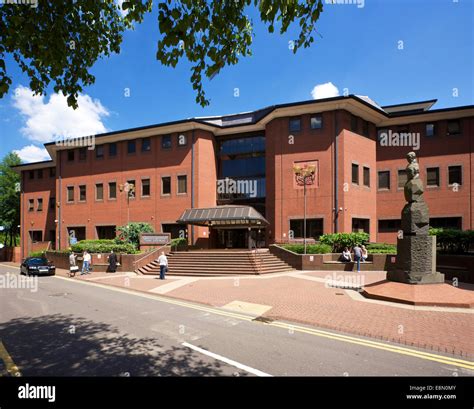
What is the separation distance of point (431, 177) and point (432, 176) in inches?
4.7

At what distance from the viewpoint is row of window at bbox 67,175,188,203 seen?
1192 inches

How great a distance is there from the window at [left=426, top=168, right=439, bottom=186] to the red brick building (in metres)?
0.08

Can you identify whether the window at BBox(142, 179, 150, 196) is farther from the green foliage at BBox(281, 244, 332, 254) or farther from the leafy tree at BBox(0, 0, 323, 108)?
the leafy tree at BBox(0, 0, 323, 108)

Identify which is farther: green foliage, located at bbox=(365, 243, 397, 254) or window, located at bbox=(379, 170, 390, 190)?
window, located at bbox=(379, 170, 390, 190)

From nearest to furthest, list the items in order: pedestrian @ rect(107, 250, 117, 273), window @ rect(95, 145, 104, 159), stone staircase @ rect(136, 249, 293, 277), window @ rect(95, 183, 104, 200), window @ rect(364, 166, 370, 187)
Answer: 1. stone staircase @ rect(136, 249, 293, 277)
2. pedestrian @ rect(107, 250, 117, 273)
3. window @ rect(364, 166, 370, 187)
4. window @ rect(95, 183, 104, 200)
5. window @ rect(95, 145, 104, 159)

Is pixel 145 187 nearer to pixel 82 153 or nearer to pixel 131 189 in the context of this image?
pixel 131 189

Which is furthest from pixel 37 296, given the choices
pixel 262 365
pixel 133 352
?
pixel 262 365

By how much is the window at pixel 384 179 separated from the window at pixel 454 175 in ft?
15.7

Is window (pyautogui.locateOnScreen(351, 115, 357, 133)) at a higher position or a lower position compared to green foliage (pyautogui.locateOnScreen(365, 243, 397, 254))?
higher

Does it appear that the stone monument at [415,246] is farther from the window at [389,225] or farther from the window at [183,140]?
the window at [183,140]

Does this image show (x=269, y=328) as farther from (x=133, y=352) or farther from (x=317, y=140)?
(x=317, y=140)

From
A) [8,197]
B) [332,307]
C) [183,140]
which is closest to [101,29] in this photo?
[332,307]

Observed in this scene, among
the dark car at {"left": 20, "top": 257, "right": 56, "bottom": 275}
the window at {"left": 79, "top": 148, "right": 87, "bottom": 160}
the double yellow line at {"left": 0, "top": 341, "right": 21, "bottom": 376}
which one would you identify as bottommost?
the dark car at {"left": 20, "top": 257, "right": 56, "bottom": 275}

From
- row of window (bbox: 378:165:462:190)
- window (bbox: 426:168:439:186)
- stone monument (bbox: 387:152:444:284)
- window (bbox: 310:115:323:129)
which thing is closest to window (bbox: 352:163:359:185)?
row of window (bbox: 378:165:462:190)
